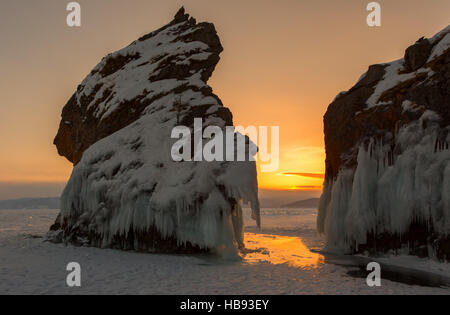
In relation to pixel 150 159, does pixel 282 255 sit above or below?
below

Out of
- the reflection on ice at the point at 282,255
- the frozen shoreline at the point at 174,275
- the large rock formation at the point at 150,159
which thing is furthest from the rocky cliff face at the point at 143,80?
the frozen shoreline at the point at 174,275

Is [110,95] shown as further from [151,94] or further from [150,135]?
[150,135]

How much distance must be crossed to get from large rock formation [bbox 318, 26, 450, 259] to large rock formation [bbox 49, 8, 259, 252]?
444 centimetres

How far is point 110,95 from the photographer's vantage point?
1861 cm

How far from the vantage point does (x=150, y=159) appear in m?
14.6

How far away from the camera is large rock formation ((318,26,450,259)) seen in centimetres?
1162

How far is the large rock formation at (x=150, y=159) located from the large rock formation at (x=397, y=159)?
175 inches

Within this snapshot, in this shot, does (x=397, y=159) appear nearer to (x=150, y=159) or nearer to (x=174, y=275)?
(x=174, y=275)

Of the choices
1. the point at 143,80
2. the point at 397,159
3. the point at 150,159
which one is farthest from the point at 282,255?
the point at 143,80

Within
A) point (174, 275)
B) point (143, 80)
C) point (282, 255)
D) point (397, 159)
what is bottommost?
point (282, 255)

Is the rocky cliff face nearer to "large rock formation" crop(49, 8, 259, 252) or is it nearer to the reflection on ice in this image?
"large rock formation" crop(49, 8, 259, 252)

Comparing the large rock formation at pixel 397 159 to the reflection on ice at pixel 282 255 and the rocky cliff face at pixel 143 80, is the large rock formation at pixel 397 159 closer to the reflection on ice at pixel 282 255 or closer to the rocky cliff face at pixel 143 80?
the reflection on ice at pixel 282 255

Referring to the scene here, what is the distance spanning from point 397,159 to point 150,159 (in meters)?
10.1
